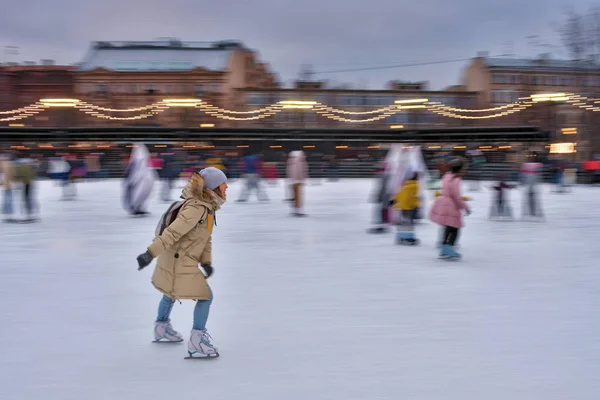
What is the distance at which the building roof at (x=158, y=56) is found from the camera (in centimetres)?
5088

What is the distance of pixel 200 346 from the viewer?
13.6 ft

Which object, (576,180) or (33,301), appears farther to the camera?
(576,180)

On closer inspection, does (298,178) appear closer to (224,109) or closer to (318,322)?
(318,322)

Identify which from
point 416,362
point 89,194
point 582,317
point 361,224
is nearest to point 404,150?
point 361,224

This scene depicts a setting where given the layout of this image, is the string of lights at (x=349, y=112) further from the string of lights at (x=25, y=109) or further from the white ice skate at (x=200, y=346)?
the white ice skate at (x=200, y=346)

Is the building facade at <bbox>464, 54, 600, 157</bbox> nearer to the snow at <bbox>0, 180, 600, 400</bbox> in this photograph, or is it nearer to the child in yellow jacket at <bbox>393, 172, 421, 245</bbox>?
the child in yellow jacket at <bbox>393, 172, 421, 245</bbox>

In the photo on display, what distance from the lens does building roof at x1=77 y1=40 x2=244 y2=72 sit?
50875 millimetres

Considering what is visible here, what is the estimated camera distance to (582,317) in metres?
5.34

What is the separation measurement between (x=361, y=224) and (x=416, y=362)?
353 inches

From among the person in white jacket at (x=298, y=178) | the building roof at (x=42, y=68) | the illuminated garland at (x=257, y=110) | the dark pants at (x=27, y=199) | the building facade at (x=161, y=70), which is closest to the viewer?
the dark pants at (x=27, y=199)

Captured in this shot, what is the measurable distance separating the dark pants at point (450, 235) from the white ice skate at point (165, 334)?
4690 millimetres

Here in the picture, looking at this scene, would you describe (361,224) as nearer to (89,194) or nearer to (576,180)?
(89,194)

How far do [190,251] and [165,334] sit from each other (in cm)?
75

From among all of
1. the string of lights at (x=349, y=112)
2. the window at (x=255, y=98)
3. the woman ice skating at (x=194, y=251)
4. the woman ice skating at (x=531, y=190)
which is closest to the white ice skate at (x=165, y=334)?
the woman ice skating at (x=194, y=251)
